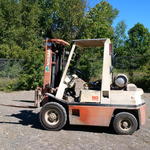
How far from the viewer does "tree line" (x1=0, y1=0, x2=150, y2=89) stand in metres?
20.4

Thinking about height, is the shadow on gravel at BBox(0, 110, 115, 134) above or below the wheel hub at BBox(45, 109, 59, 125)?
below

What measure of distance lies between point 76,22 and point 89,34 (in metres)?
2.37

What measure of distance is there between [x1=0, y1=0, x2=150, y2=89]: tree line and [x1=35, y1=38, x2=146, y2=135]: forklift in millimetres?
11106

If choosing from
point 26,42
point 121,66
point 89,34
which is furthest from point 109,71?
point 26,42

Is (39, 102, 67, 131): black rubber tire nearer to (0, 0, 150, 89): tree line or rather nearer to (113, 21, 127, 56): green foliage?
(0, 0, 150, 89): tree line

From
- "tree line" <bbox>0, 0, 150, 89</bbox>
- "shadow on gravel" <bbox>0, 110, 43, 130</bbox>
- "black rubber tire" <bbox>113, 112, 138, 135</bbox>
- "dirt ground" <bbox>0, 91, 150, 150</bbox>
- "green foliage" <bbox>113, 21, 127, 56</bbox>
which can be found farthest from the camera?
"green foliage" <bbox>113, 21, 127, 56</bbox>

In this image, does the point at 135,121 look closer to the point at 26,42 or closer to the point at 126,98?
the point at 126,98

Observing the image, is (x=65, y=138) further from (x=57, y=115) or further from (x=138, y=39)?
(x=138, y=39)

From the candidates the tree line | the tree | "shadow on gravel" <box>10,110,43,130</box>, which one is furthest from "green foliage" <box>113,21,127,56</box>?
"shadow on gravel" <box>10,110,43,130</box>

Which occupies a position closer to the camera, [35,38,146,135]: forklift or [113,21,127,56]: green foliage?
[35,38,146,135]: forklift

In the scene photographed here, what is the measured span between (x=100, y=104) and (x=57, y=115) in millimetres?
1264

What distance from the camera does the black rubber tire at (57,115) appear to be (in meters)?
8.28

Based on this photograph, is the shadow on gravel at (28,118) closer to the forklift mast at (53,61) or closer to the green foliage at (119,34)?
the forklift mast at (53,61)

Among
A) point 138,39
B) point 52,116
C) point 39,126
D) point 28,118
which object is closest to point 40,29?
point 28,118
